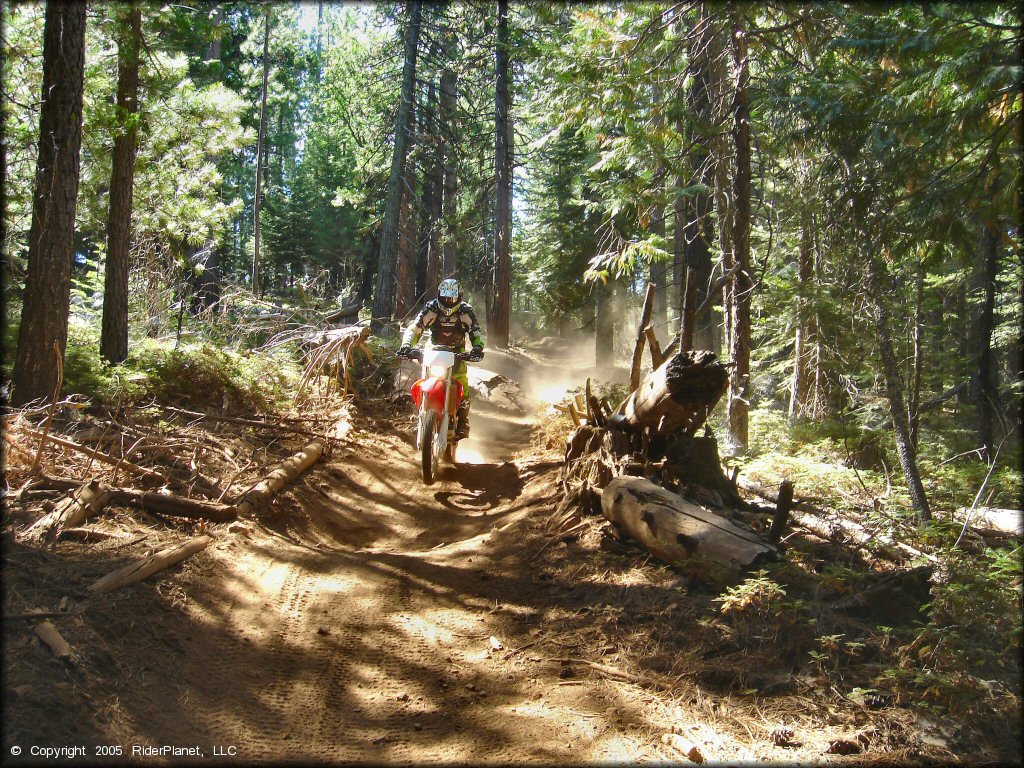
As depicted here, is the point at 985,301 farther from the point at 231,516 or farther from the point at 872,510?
the point at 231,516

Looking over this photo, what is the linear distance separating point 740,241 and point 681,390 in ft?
15.4

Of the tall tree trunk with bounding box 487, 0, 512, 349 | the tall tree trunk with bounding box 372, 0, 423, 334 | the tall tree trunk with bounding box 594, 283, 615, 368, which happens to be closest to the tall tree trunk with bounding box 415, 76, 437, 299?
the tall tree trunk with bounding box 372, 0, 423, 334

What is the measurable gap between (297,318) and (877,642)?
13.3 metres

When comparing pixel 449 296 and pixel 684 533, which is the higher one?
pixel 449 296

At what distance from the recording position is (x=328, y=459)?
9.41 m

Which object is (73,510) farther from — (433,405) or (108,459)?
(433,405)

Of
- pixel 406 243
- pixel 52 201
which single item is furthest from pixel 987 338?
pixel 406 243

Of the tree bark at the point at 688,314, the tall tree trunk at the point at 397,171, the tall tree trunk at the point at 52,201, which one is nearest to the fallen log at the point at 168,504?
the tall tree trunk at the point at 52,201

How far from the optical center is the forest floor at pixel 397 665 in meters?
3.52

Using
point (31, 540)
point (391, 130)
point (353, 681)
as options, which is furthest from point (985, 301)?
point (391, 130)

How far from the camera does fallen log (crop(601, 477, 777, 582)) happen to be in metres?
5.27

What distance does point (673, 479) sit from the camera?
685cm

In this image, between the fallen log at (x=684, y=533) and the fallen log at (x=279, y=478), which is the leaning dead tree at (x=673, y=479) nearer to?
the fallen log at (x=684, y=533)

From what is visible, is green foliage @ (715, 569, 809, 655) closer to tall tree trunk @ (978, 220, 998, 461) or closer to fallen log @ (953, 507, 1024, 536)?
fallen log @ (953, 507, 1024, 536)
